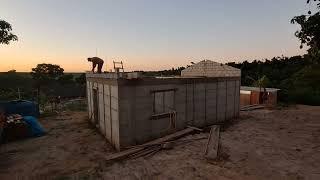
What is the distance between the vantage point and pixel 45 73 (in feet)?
211

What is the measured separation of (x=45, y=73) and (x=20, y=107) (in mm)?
46203

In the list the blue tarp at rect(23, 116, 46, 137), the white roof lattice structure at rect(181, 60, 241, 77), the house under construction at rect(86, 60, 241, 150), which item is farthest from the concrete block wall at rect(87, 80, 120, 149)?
the white roof lattice structure at rect(181, 60, 241, 77)

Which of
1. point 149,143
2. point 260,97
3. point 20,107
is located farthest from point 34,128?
point 260,97

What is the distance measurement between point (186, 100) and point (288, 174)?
7.31m

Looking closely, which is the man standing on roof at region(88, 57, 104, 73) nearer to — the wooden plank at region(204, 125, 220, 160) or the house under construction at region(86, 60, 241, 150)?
the house under construction at region(86, 60, 241, 150)

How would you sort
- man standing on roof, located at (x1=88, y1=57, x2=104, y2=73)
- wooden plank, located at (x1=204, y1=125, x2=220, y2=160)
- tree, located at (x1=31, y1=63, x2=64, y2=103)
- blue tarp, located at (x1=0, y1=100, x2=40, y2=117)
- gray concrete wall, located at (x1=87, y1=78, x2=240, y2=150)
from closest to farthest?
wooden plank, located at (x1=204, y1=125, x2=220, y2=160) → gray concrete wall, located at (x1=87, y1=78, x2=240, y2=150) → man standing on roof, located at (x1=88, y1=57, x2=104, y2=73) → blue tarp, located at (x1=0, y1=100, x2=40, y2=117) → tree, located at (x1=31, y1=63, x2=64, y2=103)

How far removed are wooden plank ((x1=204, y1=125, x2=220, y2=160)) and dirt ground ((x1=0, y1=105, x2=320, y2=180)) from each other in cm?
30

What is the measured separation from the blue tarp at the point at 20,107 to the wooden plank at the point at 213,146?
14895 millimetres

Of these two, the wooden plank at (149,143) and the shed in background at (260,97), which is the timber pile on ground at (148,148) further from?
the shed in background at (260,97)

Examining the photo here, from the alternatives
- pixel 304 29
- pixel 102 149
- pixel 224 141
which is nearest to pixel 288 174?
pixel 224 141

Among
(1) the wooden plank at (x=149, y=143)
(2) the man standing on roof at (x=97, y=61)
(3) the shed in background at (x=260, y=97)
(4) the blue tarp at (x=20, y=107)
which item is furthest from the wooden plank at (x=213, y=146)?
(3) the shed in background at (x=260, y=97)

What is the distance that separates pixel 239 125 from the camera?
18516 mm

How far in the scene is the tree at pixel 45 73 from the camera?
2383 inches

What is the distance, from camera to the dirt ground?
10.3 metres
